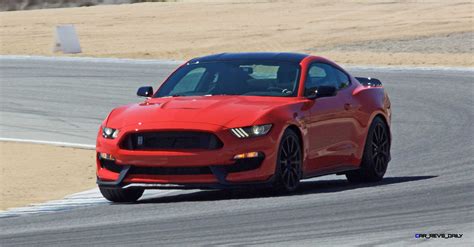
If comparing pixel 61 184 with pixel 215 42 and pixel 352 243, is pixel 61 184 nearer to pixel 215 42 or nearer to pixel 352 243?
pixel 352 243

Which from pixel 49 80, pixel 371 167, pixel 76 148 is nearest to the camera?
pixel 371 167

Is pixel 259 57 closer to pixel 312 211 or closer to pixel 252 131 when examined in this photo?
pixel 252 131

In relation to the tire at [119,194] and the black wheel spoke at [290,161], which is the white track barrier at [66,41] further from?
the black wheel spoke at [290,161]

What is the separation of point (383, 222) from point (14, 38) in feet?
129

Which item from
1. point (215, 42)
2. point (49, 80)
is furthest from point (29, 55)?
point (49, 80)

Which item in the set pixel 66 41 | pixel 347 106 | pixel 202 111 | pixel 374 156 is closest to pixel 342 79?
pixel 347 106

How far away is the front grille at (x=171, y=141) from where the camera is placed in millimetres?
12172

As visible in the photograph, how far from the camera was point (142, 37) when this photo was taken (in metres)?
48.2

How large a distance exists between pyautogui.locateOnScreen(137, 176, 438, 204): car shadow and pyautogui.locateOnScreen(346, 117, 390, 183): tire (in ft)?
0.34

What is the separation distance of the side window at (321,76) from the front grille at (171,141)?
69.5 inches

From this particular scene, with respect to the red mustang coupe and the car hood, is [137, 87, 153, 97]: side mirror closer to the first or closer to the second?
the red mustang coupe

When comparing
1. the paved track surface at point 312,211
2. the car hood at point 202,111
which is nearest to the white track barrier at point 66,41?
the paved track surface at point 312,211

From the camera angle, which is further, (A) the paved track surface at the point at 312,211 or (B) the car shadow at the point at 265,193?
(B) the car shadow at the point at 265,193

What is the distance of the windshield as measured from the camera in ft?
43.9
